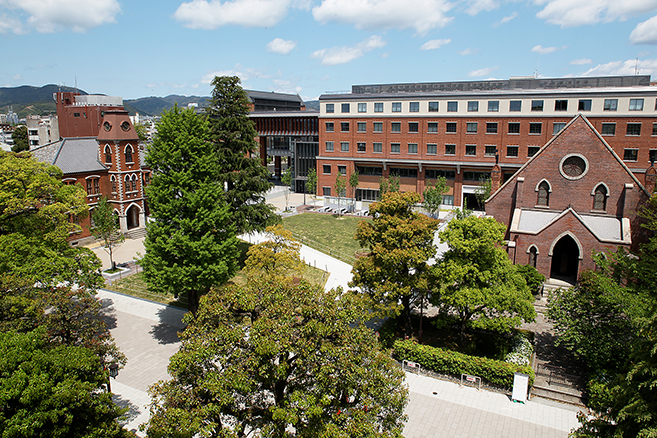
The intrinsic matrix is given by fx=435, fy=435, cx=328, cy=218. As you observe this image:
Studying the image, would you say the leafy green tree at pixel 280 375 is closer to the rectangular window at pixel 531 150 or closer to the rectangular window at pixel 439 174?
the rectangular window at pixel 531 150

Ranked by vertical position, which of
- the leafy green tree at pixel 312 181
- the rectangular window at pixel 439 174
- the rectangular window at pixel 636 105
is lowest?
the leafy green tree at pixel 312 181

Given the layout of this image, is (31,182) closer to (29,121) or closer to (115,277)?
(115,277)

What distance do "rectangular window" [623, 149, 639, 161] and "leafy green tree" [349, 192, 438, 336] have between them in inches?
1547

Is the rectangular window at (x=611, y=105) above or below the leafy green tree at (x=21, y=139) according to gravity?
above

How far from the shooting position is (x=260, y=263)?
87.6 feet

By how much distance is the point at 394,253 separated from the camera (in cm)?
2286

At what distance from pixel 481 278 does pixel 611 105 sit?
4079cm

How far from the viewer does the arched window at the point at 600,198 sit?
108 ft

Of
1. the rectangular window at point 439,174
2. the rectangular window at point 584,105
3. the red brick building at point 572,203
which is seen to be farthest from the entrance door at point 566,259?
the rectangular window at point 439,174

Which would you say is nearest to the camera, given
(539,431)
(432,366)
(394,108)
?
(539,431)

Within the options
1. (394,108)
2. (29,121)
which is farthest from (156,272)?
(29,121)

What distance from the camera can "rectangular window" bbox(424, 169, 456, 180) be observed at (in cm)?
6097

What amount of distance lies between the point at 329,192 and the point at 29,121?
290 ft

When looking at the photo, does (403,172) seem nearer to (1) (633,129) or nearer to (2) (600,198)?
(1) (633,129)
